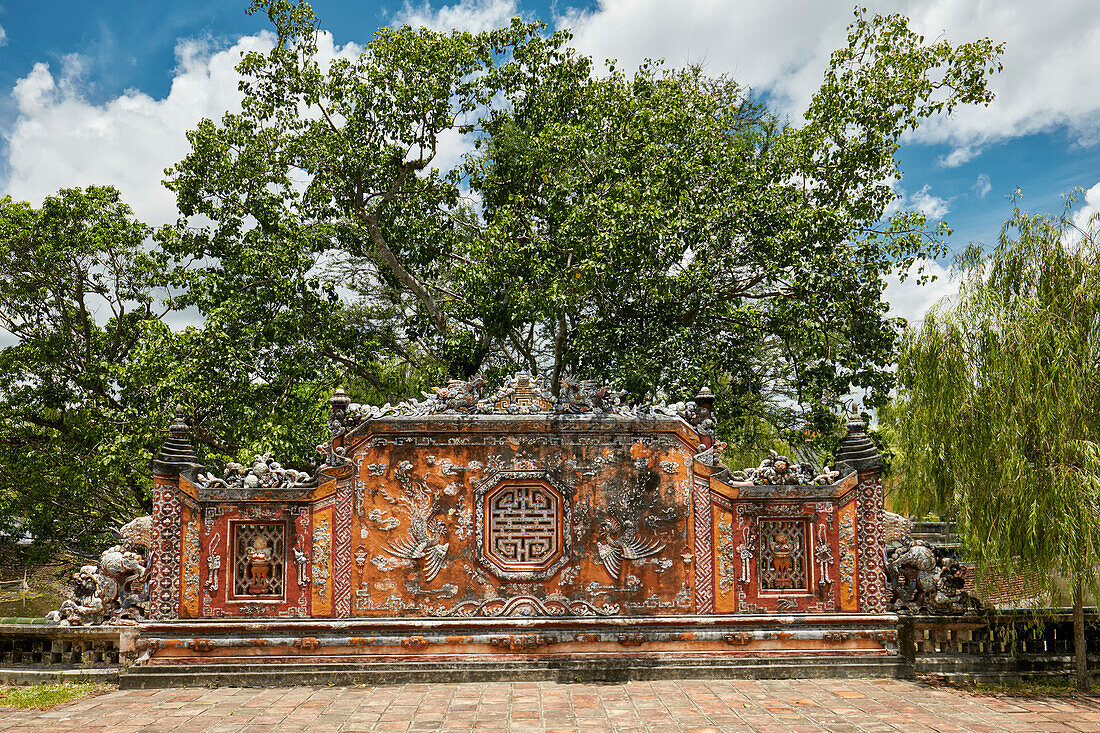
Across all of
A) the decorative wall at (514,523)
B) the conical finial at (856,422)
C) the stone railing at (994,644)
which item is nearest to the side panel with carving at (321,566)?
the decorative wall at (514,523)

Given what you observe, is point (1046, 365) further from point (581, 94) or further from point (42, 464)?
point (42, 464)

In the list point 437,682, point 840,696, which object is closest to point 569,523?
point 437,682

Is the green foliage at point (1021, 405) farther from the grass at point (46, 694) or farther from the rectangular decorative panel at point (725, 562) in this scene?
the grass at point (46, 694)

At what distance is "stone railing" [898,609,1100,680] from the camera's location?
8047 mm

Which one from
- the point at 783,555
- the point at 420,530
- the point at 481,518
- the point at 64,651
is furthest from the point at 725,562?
the point at 64,651

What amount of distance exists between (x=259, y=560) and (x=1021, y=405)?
25.9ft

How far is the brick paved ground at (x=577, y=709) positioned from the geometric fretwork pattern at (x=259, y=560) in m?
0.99

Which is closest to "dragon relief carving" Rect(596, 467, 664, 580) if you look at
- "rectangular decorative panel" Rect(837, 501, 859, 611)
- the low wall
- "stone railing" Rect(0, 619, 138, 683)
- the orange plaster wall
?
the orange plaster wall

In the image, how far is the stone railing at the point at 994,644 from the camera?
8.05 meters

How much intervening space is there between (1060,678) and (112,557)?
1012cm

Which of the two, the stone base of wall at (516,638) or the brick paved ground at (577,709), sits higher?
the stone base of wall at (516,638)

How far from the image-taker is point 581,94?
45.4ft

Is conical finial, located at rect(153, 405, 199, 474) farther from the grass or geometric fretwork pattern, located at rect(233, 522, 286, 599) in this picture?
the grass

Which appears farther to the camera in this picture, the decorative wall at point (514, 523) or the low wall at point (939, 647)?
the decorative wall at point (514, 523)
